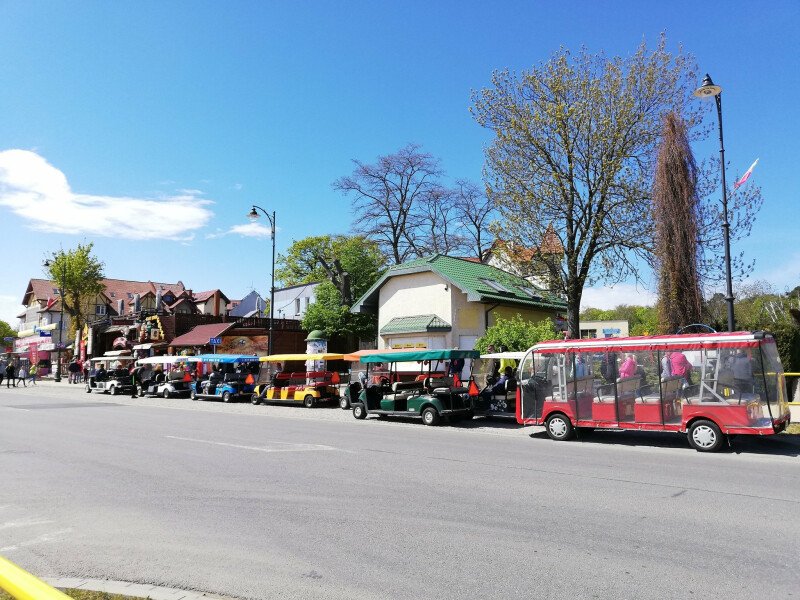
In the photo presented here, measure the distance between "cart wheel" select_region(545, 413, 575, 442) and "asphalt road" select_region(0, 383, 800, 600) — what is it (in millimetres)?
1479

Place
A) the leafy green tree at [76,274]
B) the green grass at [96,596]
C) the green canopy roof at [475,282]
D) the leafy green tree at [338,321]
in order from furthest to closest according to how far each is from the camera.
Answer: the leafy green tree at [76,274] → the leafy green tree at [338,321] → the green canopy roof at [475,282] → the green grass at [96,596]

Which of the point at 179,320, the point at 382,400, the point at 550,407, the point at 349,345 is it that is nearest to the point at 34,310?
the point at 179,320

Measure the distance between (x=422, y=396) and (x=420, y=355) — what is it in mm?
1328

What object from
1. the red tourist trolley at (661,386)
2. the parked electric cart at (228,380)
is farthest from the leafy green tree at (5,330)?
the red tourist trolley at (661,386)

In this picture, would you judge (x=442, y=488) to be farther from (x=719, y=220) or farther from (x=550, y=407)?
(x=719, y=220)

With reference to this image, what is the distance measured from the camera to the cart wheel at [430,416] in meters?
18.2

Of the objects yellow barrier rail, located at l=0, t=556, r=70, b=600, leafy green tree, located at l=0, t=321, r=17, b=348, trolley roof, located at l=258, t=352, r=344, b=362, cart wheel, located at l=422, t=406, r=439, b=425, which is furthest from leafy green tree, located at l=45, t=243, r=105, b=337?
leafy green tree, located at l=0, t=321, r=17, b=348

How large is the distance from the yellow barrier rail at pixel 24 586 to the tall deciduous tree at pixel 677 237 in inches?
723

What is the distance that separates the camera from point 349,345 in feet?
142

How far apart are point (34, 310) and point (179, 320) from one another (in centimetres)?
4929

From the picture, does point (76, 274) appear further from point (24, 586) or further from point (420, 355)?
point (24, 586)

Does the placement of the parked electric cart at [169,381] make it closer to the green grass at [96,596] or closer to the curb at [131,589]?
the curb at [131,589]

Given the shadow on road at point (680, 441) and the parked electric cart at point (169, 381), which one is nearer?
the shadow on road at point (680, 441)

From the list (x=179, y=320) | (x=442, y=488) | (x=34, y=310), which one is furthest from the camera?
(x=34, y=310)
